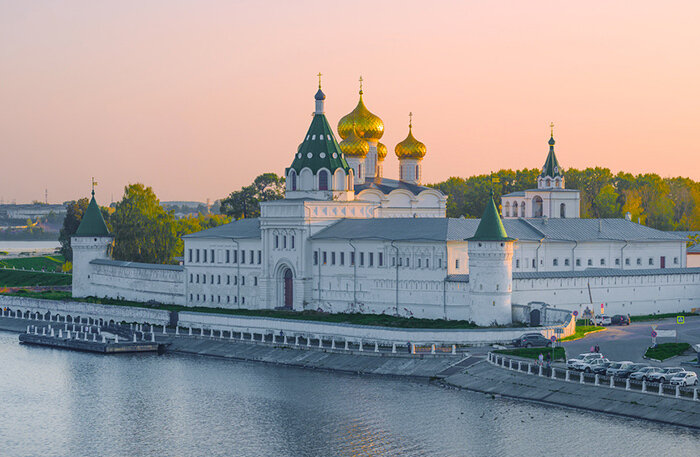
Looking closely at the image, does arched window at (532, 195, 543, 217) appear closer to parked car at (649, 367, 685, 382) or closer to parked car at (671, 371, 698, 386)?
parked car at (649, 367, 685, 382)

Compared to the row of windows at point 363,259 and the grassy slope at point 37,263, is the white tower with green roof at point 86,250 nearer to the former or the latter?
the row of windows at point 363,259

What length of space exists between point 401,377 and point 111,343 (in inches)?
799

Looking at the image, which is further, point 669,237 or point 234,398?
point 669,237

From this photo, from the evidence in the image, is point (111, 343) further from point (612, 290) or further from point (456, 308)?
point (612, 290)

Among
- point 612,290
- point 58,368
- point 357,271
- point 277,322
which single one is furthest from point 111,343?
point 612,290

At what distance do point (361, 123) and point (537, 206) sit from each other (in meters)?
15.8

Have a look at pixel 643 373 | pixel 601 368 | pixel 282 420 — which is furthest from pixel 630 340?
pixel 282 420

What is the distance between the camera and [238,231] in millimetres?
80375

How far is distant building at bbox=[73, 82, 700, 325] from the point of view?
214ft

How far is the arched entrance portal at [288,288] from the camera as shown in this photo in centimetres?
7531

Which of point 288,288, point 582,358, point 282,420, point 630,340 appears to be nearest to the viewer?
point 282,420

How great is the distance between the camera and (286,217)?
74.9 metres

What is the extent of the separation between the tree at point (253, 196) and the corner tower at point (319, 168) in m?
42.9

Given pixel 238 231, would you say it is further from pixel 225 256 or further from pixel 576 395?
pixel 576 395
